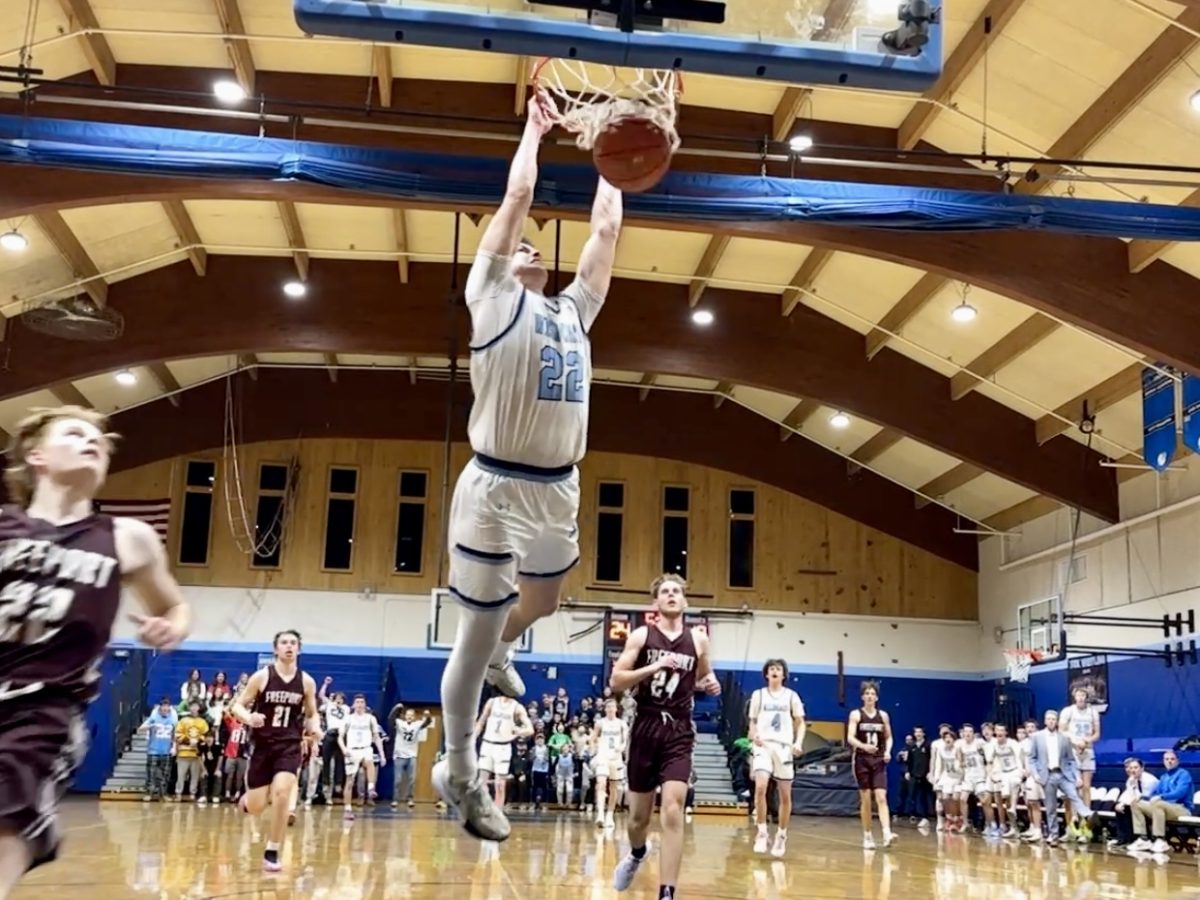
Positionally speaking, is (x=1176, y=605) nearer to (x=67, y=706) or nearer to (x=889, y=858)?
(x=889, y=858)

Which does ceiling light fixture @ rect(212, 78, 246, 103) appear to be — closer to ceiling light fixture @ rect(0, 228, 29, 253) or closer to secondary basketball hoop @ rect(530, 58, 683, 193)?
ceiling light fixture @ rect(0, 228, 29, 253)

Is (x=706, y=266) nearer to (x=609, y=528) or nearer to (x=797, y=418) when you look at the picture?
(x=797, y=418)

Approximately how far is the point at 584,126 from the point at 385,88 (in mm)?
10690

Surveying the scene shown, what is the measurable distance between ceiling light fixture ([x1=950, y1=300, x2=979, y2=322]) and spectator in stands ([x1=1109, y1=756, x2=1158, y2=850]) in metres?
7.11

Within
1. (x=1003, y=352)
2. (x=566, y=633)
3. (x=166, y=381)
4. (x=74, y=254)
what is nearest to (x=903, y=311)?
(x=1003, y=352)

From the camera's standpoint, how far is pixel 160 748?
841 inches

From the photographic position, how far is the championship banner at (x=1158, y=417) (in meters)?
17.3

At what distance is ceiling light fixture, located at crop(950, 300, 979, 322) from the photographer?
18.4 m

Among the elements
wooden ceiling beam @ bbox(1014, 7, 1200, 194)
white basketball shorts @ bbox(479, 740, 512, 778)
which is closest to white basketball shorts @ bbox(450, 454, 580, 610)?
wooden ceiling beam @ bbox(1014, 7, 1200, 194)

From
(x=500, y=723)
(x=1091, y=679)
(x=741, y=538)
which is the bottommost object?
(x=500, y=723)

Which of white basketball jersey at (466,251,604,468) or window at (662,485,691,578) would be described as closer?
white basketball jersey at (466,251,604,468)

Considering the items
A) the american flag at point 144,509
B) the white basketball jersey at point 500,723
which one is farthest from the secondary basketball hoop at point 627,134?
the american flag at point 144,509

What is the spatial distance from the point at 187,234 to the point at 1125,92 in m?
13.9

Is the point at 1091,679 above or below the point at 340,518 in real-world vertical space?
below
